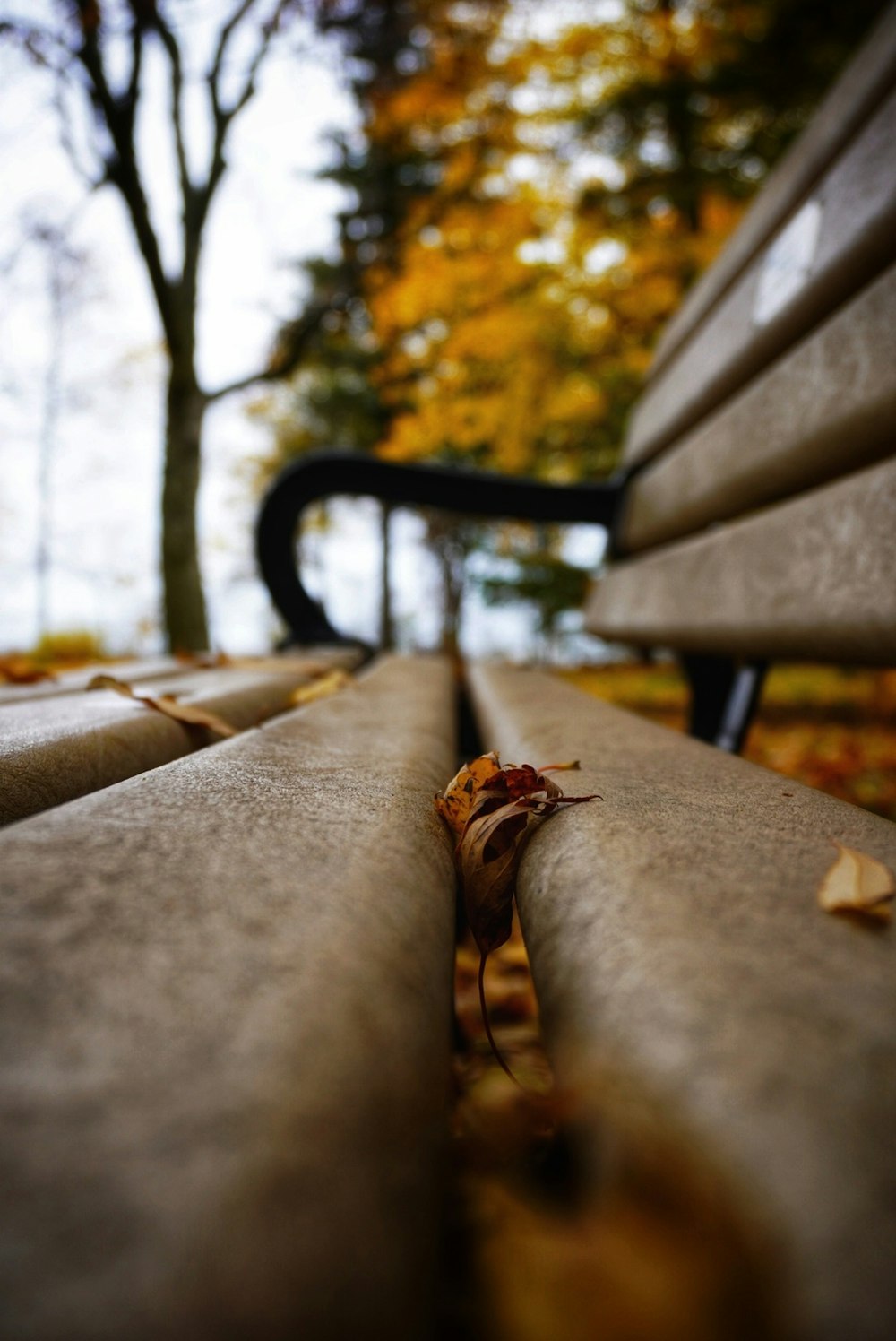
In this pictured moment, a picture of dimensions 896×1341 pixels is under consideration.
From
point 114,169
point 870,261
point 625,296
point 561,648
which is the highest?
point 114,169

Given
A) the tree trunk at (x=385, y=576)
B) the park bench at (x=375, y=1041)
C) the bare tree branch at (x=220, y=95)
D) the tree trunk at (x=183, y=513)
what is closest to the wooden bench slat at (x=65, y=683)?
the park bench at (x=375, y=1041)

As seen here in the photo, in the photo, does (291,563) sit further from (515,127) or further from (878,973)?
(515,127)

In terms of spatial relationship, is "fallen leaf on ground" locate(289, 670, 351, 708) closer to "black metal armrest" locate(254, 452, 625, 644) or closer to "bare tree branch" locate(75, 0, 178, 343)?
"black metal armrest" locate(254, 452, 625, 644)

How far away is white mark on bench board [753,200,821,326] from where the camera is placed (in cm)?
105

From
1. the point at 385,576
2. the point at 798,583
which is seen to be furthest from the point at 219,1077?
the point at 385,576

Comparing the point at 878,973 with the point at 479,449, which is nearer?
the point at 878,973

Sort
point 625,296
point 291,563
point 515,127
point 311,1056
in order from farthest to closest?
point 515,127
point 625,296
point 291,563
point 311,1056

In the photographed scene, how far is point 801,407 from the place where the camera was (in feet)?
3.20

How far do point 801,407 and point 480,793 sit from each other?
2.74ft

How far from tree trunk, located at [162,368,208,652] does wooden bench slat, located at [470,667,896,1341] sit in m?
5.54

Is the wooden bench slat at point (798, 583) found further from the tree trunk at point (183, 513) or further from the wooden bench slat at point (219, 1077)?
the tree trunk at point (183, 513)

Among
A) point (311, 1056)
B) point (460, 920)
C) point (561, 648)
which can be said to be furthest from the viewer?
point (561, 648)

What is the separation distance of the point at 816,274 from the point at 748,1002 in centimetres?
111

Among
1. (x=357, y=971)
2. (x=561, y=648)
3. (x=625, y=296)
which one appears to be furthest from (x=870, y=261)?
(x=561, y=648)
